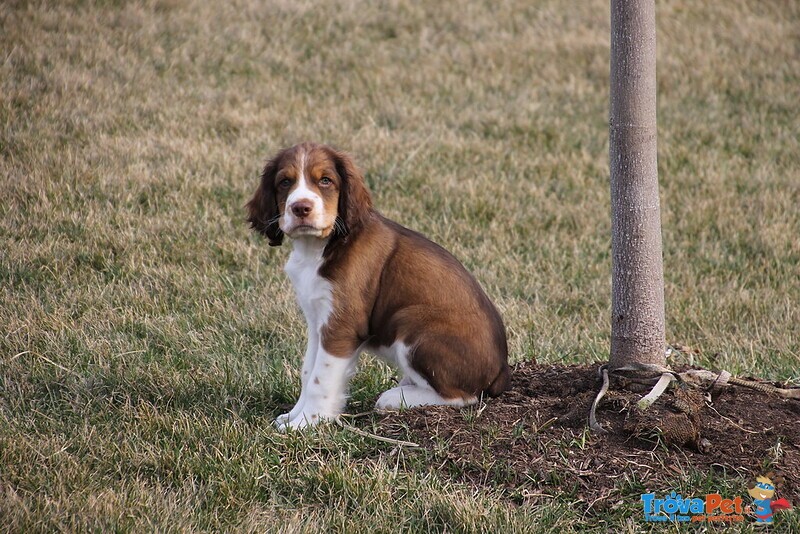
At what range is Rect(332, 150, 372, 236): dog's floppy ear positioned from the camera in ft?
15.4

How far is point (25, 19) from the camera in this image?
12406 mm

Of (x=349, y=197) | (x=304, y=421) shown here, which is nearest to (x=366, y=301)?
(x=349, y=197)

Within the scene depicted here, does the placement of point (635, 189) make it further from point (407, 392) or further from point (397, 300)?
point (407, 392)

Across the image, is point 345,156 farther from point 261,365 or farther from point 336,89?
point 336,89

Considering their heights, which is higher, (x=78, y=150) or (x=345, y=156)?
(x=345, y=156)

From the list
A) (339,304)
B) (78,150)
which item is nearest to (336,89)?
(78,150)

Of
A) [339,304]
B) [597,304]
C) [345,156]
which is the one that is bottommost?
[597,304]

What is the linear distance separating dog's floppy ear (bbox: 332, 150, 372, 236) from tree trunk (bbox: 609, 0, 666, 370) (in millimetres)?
1311

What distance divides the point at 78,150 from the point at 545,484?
6.98 metres

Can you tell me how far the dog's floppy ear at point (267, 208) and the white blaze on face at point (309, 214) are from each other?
0.23 metres

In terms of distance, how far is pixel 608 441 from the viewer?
4445mm

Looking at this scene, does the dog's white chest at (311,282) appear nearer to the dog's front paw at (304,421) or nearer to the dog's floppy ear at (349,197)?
the dog's floppy ear at (349,197)

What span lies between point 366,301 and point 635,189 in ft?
4.86

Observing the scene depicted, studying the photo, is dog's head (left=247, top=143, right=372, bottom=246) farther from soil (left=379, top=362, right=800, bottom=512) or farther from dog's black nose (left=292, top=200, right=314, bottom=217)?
soil (left=379, top=362, right=800, bottom=512)
